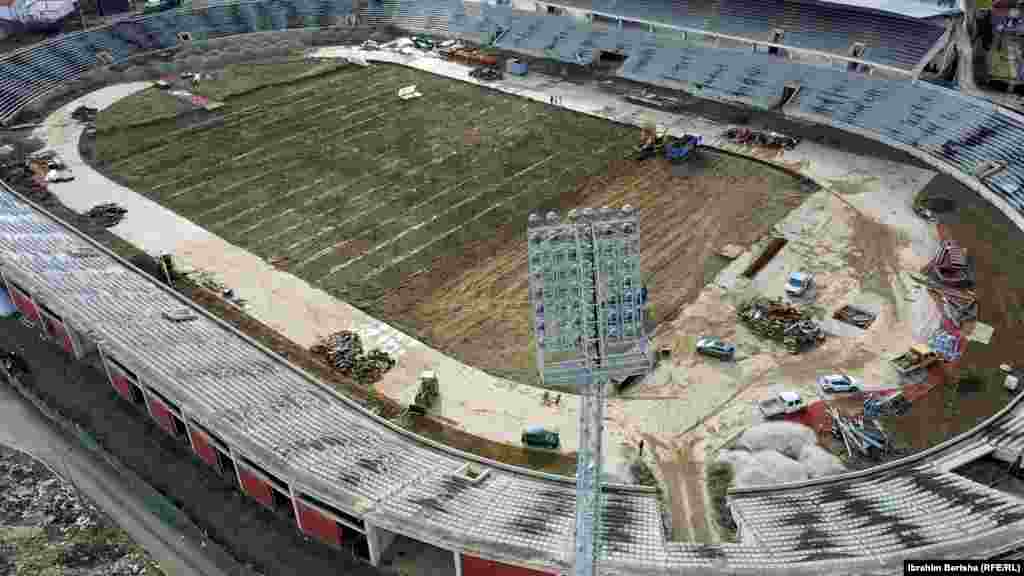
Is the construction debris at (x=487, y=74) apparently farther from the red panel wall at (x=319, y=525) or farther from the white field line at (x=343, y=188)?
the red panel wall at (x=319, y=525)

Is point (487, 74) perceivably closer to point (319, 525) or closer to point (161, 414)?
point (161, 414)

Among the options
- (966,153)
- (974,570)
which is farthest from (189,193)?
(966,153)

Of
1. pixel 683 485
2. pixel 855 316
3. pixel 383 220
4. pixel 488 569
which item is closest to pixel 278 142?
pixel 383 220

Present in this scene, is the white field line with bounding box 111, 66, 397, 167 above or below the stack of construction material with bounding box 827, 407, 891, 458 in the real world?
above

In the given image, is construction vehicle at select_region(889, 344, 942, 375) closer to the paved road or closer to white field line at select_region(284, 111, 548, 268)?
white field line at select_region(284, 111, 548, 268)

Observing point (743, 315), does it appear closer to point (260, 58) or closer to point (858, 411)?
point (858, 411)

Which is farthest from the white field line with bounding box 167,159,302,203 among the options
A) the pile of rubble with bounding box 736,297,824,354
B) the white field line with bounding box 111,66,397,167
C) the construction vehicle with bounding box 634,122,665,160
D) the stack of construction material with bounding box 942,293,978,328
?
the stack of construction material with bounding box 942,293,978,328

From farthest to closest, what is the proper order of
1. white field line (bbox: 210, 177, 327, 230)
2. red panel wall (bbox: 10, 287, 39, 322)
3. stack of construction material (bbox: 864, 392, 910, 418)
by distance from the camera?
white field line (bbox: 210, 177, 327, 230) → red panel wall (bbox: 10, 287, 39, 322) → stack of construction material (bbox: 864, 392, 910, 418)
